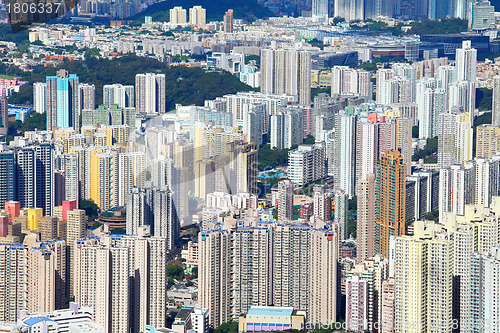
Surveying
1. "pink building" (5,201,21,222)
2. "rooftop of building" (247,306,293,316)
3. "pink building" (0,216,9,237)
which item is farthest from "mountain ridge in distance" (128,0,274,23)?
"rooftop of building" (247,306,293,316)

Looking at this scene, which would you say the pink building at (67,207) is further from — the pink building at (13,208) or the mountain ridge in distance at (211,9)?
the mountain ridge in distance at (211,9)

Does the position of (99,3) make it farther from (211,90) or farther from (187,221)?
(187,221)

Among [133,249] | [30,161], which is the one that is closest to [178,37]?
Answer: [30,161]

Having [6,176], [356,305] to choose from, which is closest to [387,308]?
[356,305]

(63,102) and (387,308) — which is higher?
(63,102)

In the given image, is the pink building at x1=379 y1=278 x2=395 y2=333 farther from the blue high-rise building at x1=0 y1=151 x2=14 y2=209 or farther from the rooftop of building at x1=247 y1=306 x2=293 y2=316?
the blue high-rise building at x1=0 y1=151 x2=14 y2=209

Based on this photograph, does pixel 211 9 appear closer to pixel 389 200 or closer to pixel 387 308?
pixel 389 200

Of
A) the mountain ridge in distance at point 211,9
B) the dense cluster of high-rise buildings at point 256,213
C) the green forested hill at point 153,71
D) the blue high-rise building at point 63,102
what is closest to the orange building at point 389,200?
the dense cluster of high-rise buildings at point 256,213
